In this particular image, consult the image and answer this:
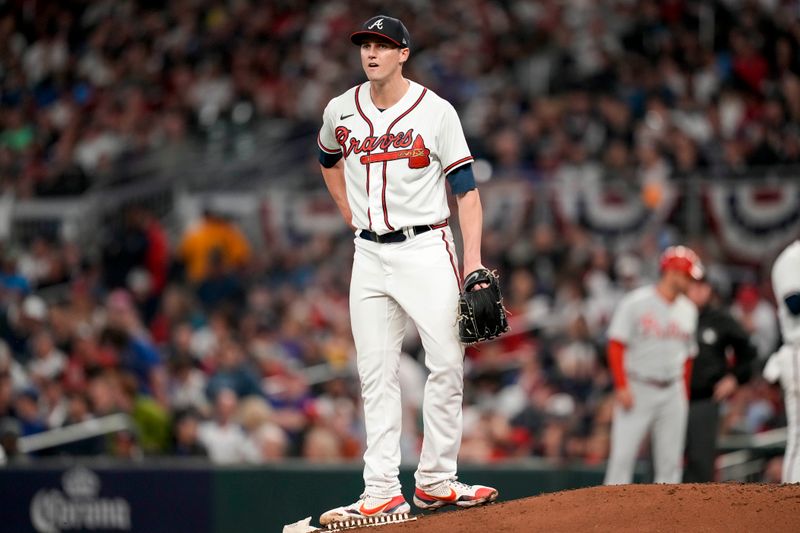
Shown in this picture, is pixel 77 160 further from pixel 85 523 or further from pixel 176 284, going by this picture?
pixel 85 523

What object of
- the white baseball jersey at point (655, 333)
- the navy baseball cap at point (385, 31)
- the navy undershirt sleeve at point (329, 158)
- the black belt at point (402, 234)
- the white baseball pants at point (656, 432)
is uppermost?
the navy baseball cap at point (385, 31)

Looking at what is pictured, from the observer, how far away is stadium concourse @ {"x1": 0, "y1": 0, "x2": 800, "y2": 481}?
1202 centimetres

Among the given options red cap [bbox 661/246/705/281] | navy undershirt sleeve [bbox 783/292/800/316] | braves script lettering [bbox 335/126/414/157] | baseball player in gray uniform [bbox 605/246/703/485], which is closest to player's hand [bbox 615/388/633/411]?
baseball player in gray uniform [bbox 605/246/703/485]

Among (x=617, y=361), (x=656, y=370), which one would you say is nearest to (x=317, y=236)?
(x=617, y=361)

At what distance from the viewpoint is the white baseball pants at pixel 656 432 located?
382 inches

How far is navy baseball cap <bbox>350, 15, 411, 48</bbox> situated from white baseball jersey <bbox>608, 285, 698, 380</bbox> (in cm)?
421

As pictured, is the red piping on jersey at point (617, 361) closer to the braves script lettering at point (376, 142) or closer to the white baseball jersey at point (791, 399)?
the white baseball jersey at point (791, 399)

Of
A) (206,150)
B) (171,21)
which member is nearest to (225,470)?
(206,150)

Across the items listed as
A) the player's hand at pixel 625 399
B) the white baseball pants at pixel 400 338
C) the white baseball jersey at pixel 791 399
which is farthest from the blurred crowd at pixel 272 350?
the white baseball pants at pixel 400 338

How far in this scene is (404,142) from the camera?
6.26m

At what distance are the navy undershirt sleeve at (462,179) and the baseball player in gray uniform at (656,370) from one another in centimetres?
382

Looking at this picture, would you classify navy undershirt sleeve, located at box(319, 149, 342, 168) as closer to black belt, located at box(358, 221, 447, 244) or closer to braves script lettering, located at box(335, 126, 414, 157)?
braves script lettering, located at box(335, 126, 414, 157)

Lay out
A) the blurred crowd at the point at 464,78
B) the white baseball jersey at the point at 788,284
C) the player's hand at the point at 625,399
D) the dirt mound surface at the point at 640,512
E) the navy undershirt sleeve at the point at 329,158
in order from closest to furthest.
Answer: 1. the dirt mound surface at the point at 640,512
2. the navy undershirt sleeve at the point at 329,158
3. the white baseball jersey at the point at 788,284
4. the player's hand at the point at 625,399
5. the blurred crowd at the point at 464,78

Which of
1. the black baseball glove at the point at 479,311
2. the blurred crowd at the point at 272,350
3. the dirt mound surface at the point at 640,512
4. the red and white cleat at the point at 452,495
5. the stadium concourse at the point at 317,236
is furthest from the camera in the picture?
the stadium concourse at the point at 317,236
